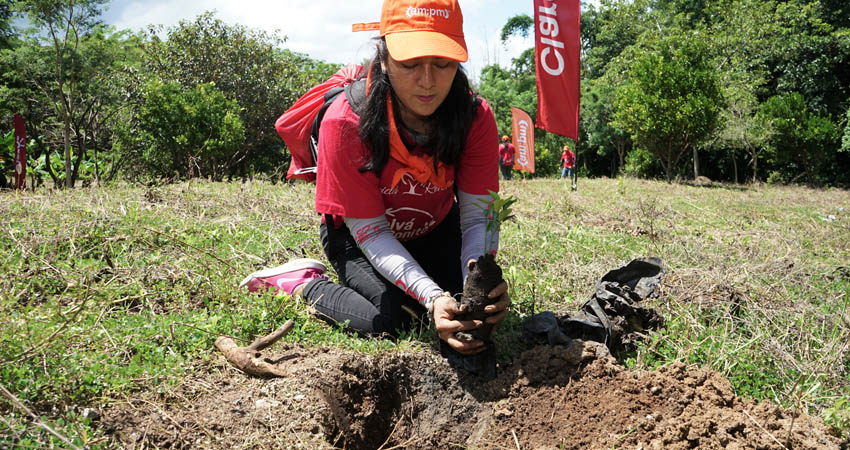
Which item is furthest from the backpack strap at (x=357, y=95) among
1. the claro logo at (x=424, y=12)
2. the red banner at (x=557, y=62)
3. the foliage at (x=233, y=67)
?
the foliage at (x=233, y=67)

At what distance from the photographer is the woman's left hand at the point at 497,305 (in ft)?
5.92

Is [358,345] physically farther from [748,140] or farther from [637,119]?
[748,140]

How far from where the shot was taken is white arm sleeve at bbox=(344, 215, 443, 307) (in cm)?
207

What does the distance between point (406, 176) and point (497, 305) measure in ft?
2.34

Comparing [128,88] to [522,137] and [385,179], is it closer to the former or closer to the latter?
[522,137]

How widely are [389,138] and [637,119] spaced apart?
15248 millimetres

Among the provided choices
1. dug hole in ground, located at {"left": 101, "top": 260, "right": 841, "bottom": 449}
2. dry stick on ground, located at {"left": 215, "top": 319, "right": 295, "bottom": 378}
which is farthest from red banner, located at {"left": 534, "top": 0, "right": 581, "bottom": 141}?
dry stick on ground, located at {"left": 215, "top": 319, "right": 295, "bottom": 378}

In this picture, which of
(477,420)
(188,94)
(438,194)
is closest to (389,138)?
(438,194)

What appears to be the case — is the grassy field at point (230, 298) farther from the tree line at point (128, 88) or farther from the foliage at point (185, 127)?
the tree line at point (128, 88)

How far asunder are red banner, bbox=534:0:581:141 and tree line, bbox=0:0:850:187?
431 centimetres

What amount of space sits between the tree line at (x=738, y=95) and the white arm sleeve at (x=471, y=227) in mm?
10997

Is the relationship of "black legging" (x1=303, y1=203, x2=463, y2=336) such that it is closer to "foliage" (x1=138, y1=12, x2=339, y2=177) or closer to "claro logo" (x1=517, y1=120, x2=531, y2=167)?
"foliage" (x1=138, y1=12, x2=339, y2=177)

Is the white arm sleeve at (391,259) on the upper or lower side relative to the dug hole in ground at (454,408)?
upper

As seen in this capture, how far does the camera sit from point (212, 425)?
5.38ft
